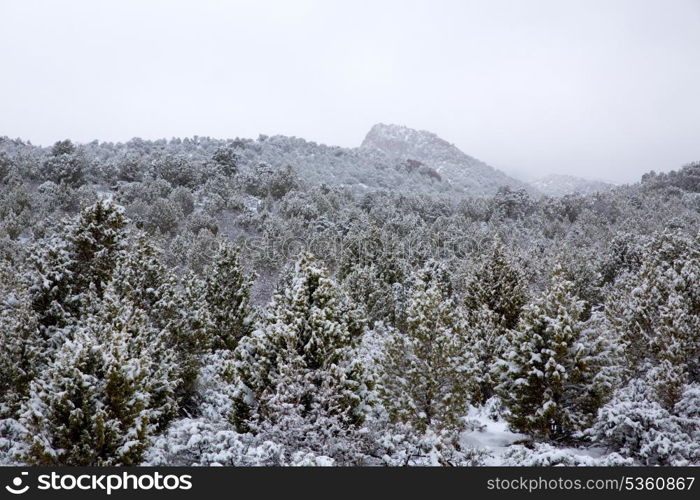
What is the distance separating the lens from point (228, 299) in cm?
2522

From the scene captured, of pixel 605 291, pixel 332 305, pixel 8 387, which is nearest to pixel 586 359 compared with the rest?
pixel 332 305

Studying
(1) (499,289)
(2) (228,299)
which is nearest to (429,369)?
Result: (1) (499,289)

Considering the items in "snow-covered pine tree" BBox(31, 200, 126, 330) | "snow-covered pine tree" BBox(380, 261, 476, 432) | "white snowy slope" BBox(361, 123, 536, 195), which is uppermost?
"white snowy slope" BBox(361, 123, 536, 195)

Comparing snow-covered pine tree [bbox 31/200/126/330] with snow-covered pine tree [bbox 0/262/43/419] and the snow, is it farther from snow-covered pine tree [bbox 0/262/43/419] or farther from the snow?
the snow

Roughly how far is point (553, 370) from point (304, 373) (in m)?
8.94

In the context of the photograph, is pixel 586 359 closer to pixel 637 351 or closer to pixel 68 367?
pixel 637 351

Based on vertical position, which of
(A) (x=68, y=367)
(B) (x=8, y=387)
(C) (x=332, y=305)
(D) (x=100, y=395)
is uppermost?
(C) (x=332, y=305)

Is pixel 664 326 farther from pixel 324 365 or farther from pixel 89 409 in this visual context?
pixel 89 409

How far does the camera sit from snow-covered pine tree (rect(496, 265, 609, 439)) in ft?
51.8

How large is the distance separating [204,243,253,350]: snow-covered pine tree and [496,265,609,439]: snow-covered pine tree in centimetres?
1456

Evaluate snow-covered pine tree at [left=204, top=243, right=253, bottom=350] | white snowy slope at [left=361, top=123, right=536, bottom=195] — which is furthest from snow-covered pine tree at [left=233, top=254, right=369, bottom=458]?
white snowy slope at [left=361, top=123, right=536, bottom=195]

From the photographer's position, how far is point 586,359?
15.8 meters

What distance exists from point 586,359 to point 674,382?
4.02 meters
